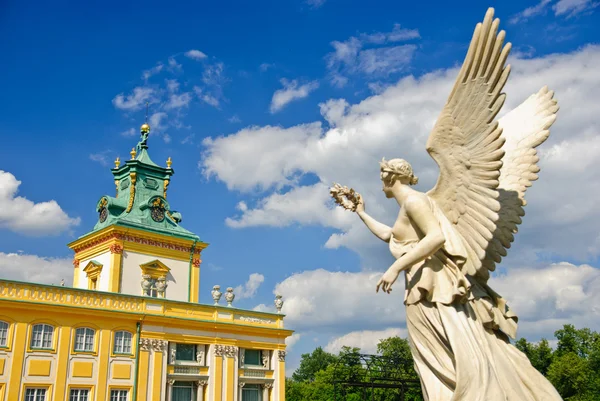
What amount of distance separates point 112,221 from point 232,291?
28.1 feet

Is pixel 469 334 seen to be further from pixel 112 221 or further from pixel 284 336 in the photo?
pixel 112 221

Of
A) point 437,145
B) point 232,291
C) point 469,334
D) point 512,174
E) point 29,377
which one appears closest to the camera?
point 469,334

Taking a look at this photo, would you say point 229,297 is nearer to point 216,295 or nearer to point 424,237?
point 216,295

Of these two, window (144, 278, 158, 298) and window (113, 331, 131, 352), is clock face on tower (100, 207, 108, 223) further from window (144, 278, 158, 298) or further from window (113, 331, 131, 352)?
window (113, 331, 131, 352)

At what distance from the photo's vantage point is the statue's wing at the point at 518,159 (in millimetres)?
5930

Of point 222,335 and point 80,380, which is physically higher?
point 222,335

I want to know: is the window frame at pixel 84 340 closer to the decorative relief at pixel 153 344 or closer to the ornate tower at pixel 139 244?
the decorative relief at pixel 153 344

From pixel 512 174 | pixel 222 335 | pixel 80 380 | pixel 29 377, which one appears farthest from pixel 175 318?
pixel 512 174

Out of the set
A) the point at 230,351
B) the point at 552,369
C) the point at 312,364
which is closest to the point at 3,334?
the point at 230,351

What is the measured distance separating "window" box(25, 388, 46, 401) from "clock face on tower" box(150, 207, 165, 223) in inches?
544

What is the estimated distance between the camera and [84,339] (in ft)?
89.8

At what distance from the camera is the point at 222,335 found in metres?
32.2

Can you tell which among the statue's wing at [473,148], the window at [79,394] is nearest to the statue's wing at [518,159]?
the statue's wing at [473,148]

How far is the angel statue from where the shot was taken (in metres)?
4.99
